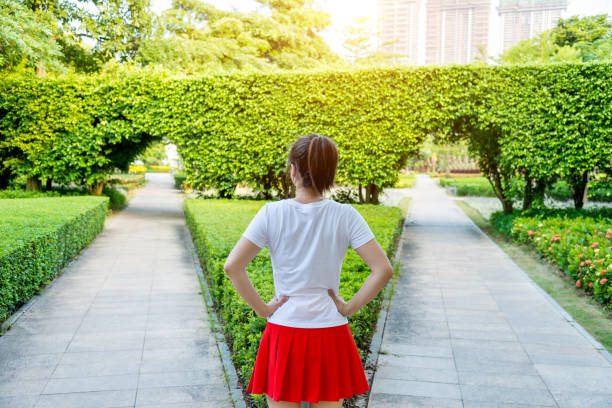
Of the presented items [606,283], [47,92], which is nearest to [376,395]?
[606,283]

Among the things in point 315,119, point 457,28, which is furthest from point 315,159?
point 457,28

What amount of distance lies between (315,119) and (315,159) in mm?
12936

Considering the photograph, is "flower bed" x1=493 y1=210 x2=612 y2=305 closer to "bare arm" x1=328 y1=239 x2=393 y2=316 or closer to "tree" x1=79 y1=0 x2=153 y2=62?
"bare arm" x1=328 y1=239 x2=393 y2=316

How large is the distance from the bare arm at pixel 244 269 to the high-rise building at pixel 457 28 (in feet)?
522

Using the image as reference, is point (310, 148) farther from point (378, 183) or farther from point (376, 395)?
point (378, 183)

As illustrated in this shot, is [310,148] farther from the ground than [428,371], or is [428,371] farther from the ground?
[310,148]

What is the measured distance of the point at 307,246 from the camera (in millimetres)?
2250

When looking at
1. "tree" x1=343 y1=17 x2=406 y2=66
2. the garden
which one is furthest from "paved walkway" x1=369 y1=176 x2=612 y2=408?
"tree" x1=343 y1=17 x2=406 y2=66

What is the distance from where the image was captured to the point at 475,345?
546cm

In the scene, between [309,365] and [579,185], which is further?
[579,185]

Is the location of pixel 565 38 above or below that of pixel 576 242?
above

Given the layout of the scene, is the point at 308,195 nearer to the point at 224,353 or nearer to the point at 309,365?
the point at 309,365

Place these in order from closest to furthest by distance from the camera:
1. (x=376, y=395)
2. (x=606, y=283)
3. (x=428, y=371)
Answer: (x=376, y=395)
(x=428, y=371)
(x=606, y=283)

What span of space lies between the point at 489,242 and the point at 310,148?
11.7 metres
